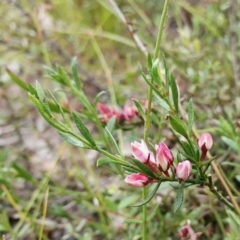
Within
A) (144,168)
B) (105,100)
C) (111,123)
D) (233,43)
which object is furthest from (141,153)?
(105,100)

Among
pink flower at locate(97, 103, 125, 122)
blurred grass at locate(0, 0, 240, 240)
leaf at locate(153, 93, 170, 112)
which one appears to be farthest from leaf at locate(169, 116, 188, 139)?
pink flower at locate(97, 103, 125, 122)

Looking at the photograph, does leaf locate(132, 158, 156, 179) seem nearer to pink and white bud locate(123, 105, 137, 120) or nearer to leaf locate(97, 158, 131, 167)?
leaf locate(97, 158, 131, 167)

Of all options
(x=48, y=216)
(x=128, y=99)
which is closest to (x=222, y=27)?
(x=128, y=99)

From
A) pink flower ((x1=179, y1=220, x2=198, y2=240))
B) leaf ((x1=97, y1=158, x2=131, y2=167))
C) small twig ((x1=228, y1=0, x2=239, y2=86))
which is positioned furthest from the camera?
small twig ((x1=228, y1=0, x2=239, y2=86))

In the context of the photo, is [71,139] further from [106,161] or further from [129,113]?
[129,113]

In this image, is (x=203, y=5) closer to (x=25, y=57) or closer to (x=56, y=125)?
(x=25, y=57)

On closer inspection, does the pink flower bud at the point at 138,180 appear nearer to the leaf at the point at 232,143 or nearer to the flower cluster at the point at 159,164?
the flower cluster at the point at 159,164
